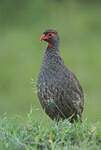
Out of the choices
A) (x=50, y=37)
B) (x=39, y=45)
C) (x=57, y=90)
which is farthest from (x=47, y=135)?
(x=39, y=45)

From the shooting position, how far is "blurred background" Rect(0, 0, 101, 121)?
16.0 m

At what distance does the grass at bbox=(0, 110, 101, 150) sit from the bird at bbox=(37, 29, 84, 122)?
40.4 inches

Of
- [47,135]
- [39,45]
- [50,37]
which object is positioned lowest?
[47,135]

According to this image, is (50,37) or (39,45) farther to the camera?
(39,45)

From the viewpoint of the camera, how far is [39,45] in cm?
1961

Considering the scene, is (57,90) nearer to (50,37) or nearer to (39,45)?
(50,37)

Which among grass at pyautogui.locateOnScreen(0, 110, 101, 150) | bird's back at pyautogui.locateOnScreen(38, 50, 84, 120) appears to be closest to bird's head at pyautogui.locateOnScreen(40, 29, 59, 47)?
bird's back at pyautogui.locateOnScreen(38, 50, 84, 120)

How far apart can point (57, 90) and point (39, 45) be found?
9.83 m

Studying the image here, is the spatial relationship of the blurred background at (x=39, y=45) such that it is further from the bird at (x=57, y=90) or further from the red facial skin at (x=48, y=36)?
the bird at (x=57, y=90)

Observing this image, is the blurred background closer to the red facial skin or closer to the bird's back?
the red facial skin

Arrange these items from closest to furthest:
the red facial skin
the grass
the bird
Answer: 1. the grass
2. the bird
3. the red facial skin

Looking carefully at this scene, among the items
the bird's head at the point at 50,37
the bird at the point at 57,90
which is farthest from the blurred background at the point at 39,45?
the bird at the point at 57,90

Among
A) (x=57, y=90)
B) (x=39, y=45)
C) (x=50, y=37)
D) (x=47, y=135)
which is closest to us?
(x=47, y=135)

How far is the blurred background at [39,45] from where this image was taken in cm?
1600
